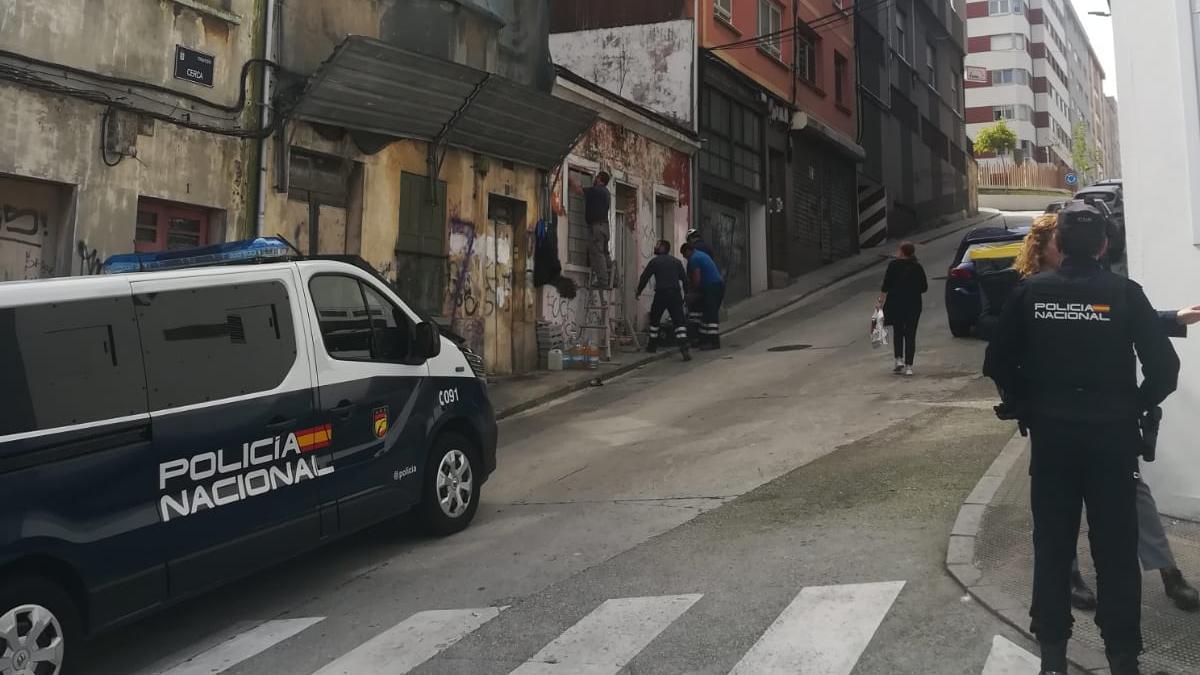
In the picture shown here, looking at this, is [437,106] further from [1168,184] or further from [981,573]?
[981,573]

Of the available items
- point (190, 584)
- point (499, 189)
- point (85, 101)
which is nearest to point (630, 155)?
point (499, 189)

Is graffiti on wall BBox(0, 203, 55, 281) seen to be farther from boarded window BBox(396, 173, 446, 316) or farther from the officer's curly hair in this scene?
the officer's curly hair

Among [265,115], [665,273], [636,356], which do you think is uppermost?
Result: [265,115]

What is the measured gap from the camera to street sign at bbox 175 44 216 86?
9266 mm

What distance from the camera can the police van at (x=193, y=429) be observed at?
3.87m

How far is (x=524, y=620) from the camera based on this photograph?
183 inches

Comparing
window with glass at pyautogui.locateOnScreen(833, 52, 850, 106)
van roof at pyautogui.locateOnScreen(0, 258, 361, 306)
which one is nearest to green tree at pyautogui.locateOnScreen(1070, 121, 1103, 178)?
window with glass at pyautogui.locateOnScreen(833, 52, 850, 106)

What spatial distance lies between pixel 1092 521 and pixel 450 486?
415cm

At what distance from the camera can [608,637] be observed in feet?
14.2

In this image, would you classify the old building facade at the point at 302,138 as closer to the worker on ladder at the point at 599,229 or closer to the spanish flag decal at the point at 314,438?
the worker on ladder at the point at 599,229

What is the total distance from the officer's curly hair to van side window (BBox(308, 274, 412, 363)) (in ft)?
12.4

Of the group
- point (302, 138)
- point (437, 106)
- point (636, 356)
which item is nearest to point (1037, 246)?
point (302, 138)

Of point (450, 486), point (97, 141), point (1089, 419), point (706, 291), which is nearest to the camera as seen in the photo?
point (1089, 419)

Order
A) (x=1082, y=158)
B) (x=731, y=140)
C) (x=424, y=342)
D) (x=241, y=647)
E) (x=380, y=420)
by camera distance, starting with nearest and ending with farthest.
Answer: (x=241, y=647) < (x=380, y=420) < (x=424, y=342) < (x=731, y=140) < (x=1082, y=158)
